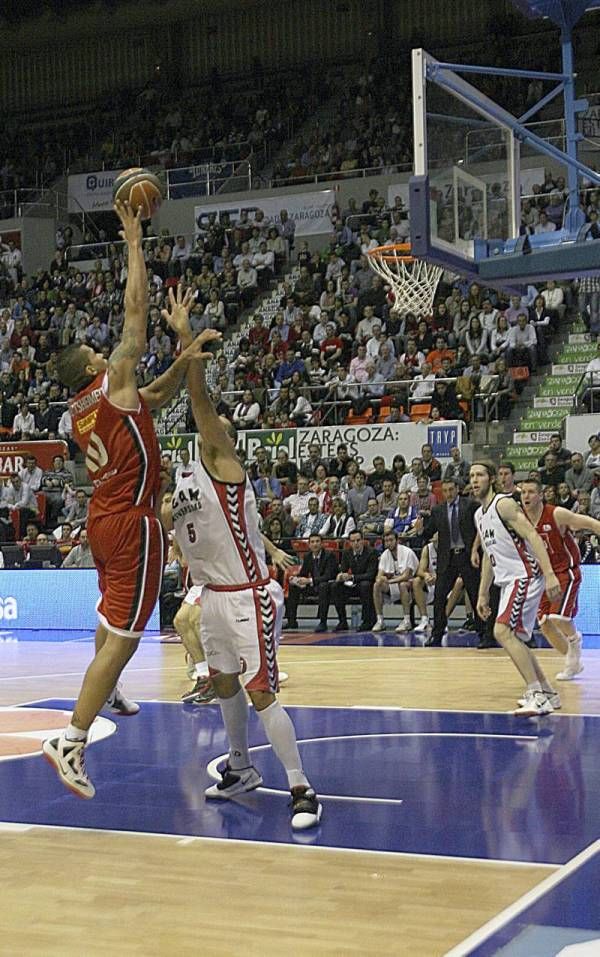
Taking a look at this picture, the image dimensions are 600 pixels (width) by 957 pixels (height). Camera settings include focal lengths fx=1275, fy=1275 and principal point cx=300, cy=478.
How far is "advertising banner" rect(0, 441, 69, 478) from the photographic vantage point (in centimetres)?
1973

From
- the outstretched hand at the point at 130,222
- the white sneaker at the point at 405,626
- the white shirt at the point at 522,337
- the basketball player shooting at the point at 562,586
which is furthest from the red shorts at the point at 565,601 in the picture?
the white shirt at the point at 522,337

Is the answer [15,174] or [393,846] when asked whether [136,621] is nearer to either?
[393,846]

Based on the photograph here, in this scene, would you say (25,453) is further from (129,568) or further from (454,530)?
(129,568)

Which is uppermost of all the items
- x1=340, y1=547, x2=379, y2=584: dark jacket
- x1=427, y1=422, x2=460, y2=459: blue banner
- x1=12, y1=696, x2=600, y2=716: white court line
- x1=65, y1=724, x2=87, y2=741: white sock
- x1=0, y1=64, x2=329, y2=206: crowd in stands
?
x1=0, y1=64, x2=329, y2=206: crowd in stands

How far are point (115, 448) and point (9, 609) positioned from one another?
11.7 m

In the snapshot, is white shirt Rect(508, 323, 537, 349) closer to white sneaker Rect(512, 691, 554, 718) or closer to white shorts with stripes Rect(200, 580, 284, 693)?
white sneaker Rect(512, 691, 554, 718)

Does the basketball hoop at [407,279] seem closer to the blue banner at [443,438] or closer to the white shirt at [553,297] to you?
the blue banner at [443,438]

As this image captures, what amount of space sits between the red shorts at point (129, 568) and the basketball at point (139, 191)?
53.5 inches

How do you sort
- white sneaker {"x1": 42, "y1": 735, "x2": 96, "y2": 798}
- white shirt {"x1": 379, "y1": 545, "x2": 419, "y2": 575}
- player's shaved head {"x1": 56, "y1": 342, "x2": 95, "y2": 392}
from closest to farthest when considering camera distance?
white sneaker {"x1": 42, "y1": 735, "x2": 96, "y2": 798}, player's shaved head {"x1": 56, "y1": 342, "x2": 95, "y2": 392}, white shirt {"x1": 379, "y1": 545, "x2": 419, "y2": 575}

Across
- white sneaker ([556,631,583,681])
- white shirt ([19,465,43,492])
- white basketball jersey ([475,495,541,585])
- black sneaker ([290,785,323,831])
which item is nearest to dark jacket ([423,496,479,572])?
white sneaker ([556,631,583,681])

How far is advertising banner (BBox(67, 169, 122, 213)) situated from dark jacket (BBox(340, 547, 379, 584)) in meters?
14.8

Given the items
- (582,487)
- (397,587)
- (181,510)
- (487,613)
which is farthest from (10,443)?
(181,510)

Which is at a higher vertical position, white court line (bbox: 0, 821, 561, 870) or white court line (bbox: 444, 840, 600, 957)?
white court line (bbox: 444, 840, 600, 957)

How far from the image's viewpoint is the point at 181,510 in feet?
18.8
